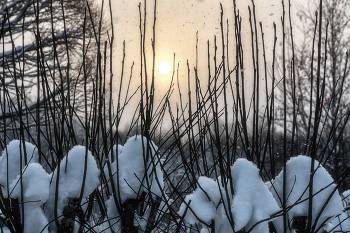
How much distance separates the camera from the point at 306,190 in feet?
5.57

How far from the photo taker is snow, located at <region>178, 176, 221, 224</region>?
1.62 metres

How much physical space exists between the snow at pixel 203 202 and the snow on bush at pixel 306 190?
1.35 ft

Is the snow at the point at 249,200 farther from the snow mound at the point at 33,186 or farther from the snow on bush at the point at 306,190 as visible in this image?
the snow mound at the point at 33,186

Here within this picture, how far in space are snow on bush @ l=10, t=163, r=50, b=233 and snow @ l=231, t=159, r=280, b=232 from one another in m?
1.06

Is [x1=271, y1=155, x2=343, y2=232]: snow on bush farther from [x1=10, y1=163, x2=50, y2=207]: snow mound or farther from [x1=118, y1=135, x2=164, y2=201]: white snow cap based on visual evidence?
[x1=10, y1=163, x2=50, y2=207]: snow mound

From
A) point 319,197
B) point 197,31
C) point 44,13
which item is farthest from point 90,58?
point 319,197

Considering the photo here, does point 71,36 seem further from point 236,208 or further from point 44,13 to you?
point 236,208

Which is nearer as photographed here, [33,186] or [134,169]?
[33,186]

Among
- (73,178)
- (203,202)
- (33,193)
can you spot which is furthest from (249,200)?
(33,193)

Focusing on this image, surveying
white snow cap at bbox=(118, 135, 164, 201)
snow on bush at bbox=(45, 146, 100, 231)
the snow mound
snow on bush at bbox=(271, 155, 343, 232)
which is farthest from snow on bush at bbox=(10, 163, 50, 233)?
snow on bush at bbox=(271, 155, 343, 232)

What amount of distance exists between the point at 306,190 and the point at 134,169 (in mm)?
1059

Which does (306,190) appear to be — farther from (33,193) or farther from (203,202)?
(33,193)

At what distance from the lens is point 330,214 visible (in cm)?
162

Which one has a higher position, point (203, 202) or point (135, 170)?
point (135, 170)
